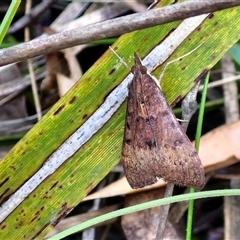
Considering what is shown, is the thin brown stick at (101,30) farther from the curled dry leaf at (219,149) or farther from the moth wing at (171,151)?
the curled dry leaf at (219,149)

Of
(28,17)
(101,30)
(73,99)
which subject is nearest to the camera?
(101,30)

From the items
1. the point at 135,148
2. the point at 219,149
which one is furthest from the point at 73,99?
the point at 219,149

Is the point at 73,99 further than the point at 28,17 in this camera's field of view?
No

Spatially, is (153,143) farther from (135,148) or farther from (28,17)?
(28,17)

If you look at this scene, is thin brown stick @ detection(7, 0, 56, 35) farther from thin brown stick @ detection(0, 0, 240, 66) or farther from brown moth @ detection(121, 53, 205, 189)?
thin brown stick @ detection(0, 0, 240, 66)

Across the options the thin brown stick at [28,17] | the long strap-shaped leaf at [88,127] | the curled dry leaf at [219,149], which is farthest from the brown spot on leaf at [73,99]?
the thin brown stick at [28,17]
